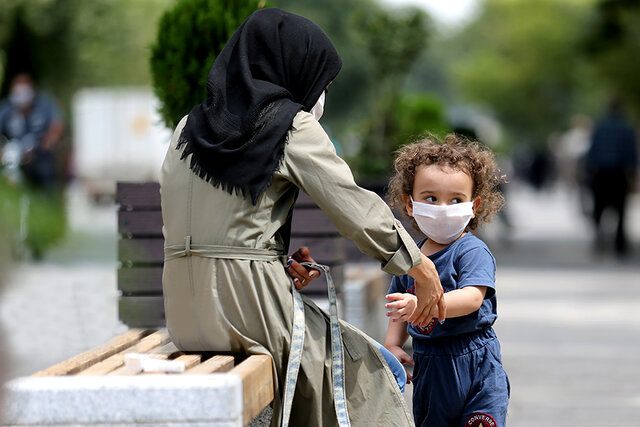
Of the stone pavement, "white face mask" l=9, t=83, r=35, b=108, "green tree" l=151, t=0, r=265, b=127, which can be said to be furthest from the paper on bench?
"white face mask" l=9, t=83, r=35, b=108

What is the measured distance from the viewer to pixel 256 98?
3188 millimetres

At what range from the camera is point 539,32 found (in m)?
66.6

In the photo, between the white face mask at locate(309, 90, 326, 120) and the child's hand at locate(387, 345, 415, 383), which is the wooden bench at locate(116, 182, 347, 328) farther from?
the white face mask at locate(309, 90, 326, 120)

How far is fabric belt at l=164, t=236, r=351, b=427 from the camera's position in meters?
3.20

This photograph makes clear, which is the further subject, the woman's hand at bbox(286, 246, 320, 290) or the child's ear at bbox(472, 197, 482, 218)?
the child's ear at bbox(472, 197, 482, 218)

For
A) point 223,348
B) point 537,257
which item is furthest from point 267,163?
point 537,257

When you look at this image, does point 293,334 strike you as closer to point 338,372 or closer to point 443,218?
point 338,372

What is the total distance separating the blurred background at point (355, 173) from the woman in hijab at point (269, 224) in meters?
0.47

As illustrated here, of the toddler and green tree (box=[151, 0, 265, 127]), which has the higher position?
green tree (box=[151, 0, 265, 127])

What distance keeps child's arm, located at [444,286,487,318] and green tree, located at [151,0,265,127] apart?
224 cm

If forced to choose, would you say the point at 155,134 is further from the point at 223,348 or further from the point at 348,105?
the point at 223,348

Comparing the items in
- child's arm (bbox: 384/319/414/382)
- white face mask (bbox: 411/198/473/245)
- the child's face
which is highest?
the child's face

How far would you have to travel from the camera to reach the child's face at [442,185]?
11.7 feet

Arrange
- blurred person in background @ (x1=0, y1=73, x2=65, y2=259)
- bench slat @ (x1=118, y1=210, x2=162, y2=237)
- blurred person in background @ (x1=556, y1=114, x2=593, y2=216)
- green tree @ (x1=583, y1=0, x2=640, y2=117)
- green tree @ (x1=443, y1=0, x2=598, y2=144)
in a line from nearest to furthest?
bench slat @ (x1=118, y1=210, x2=162, y2=237) → blurred person in background @ (x1=0, y1=73, x2=65, y2=259) → green tree @ (x1=583, y1=0, x2=640, y2=117) → blurred person in background @ (x1=556, y1=114, x2=593, y2=216) → green tree @ (x1=443, y1=0, x2=598, y2=144)
